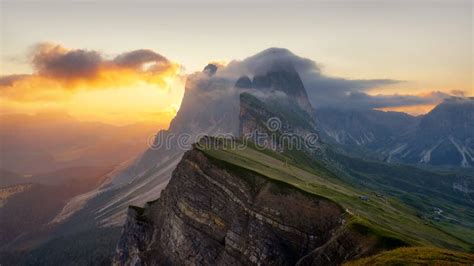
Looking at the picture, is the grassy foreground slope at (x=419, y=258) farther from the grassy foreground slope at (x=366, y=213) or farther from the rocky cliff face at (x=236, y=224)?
the grassy foreground slope at (x=366, y=213)

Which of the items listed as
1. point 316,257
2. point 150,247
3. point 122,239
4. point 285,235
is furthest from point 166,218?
point 316,257

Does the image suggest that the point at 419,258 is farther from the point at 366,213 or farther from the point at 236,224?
the point at 236,224

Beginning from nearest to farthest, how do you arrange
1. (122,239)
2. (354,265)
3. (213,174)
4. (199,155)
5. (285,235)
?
1. (354,265)
2. (285,235)
3. (213,174)
4. (199,155)
5. (122,239)

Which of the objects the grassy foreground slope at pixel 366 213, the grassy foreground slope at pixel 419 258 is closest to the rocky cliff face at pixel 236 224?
the grassy foreground slope at pixel 366 213

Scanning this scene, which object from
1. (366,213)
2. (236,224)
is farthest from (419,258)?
(236,224)

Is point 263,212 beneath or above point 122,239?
above

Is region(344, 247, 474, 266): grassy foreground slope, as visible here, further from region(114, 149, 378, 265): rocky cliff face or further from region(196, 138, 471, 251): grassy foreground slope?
region(196, 138, 471, 251): grassy foreground slope

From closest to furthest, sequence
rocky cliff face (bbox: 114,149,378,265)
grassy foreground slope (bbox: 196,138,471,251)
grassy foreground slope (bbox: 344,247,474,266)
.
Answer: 1. grassy foreground slope (bbox: 344,247,474,266)
2. grassy foreground slope (bbox: 196,138,471,251)
3. rocky cliff face (bbox: 114,149,378,265)

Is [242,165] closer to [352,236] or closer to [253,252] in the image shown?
[253,252]

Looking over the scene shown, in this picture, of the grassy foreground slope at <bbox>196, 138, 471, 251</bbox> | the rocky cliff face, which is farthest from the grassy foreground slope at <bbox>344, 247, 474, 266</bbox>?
the grassy foreground slope at <bbox>196, 138, 471, 251</bbox>
